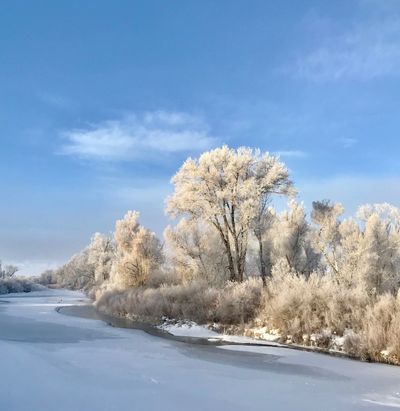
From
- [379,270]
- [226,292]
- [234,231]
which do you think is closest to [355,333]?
[226,292]

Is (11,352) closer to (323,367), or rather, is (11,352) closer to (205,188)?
(323,367)

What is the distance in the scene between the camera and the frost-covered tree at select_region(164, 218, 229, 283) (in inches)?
1548

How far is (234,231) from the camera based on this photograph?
31.6 m

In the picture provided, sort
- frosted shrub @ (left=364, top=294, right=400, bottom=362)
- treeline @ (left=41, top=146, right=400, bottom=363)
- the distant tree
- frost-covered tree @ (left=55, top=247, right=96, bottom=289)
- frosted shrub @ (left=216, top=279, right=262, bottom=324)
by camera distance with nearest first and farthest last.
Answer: frosted shrub @ (left=364, top=294, right=400, bottom=362) → treeline @ (left=41, top=146, right=400, bottom=363) → frosted shrub @ (left=216, top=279, right=262, bottom=324) → the distant tree → frost-covered tree @ (left=55, top=247, right=96, bottom=289)

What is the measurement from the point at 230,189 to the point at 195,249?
10.0 meters

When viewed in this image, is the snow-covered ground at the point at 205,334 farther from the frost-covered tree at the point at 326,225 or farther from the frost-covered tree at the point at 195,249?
the frost-covered tree at the point at 326,225

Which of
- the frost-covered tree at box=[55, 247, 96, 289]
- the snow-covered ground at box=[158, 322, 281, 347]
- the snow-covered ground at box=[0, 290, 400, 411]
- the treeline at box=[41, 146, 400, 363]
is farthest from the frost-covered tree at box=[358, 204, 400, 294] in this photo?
the frost-covered tree at box=[55, 247, 96, 289]

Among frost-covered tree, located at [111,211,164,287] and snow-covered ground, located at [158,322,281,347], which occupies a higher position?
frost-covered tree, located at [111,211,164,287]

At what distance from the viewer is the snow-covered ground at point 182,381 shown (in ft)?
22.9

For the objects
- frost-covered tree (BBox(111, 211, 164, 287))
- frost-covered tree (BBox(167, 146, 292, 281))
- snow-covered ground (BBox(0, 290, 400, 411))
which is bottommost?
snow-covered ground (BBox(0, 290, 400, 411))

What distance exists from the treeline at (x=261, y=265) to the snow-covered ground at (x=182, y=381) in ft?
10.8

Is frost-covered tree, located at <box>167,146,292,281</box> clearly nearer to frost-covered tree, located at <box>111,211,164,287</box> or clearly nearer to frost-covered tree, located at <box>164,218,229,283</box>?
frost-covered tree, located at <box>164,218,229,283</box>

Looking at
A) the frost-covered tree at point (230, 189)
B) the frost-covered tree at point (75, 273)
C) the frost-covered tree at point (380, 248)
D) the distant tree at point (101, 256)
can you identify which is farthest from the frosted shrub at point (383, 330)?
the frost-covered tree at point (75, 273)

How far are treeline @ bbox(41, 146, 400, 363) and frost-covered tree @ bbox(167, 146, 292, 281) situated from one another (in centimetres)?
7
